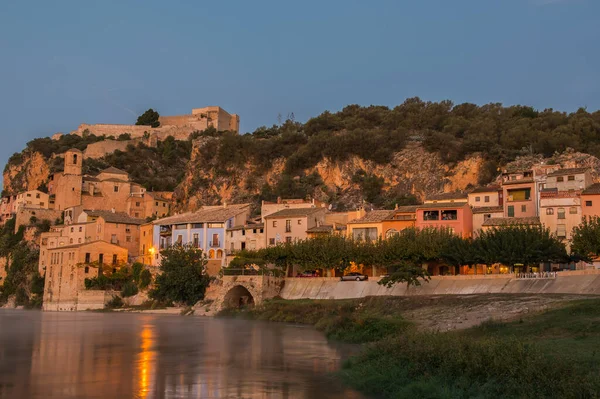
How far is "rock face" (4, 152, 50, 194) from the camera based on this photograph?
115 m

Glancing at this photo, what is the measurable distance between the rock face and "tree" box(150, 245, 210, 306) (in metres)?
58.1

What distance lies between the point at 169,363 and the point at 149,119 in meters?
129

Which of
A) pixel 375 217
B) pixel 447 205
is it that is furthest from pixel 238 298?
pixel 447 205

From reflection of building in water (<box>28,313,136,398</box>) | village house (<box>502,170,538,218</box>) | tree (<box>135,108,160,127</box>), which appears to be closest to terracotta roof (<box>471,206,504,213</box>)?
village house (<box>502,170,538,218</box>)

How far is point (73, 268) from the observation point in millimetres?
71188

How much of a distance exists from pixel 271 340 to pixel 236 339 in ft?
7.39

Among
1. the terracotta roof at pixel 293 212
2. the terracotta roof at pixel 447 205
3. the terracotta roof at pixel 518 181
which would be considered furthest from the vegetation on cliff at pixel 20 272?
the terracotta roof at pixel 518 181

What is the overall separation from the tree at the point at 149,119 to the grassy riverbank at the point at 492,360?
12427 centimetres

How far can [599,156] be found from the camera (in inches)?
3118

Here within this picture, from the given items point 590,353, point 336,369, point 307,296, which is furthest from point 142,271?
point 590,353

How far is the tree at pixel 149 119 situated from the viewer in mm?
149512

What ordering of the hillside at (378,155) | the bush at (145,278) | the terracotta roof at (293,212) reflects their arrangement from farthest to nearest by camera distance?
the hillside at (378,155) < the terracotta roof at (293,212) < the bush at (145,278)

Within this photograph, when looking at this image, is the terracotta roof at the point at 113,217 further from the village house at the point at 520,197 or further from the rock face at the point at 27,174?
the village house at the point at 520,197

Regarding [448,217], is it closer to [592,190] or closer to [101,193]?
[592,190]
